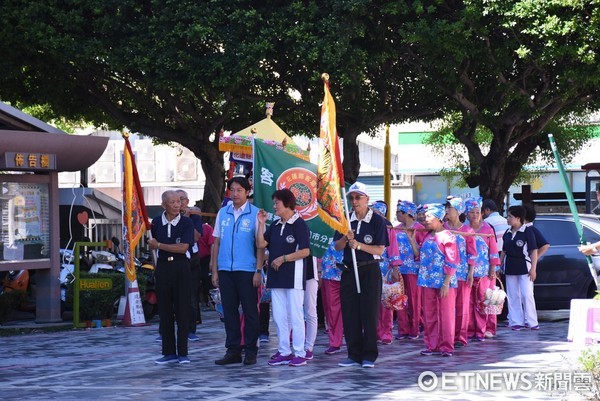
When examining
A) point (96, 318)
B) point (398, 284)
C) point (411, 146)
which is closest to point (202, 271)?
point (96, 318)

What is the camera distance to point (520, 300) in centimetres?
1590

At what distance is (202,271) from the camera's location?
16.8 meters

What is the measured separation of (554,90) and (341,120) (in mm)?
4989

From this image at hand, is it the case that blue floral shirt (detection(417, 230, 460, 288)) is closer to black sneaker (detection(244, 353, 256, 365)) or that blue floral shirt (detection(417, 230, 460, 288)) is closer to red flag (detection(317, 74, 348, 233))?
red flag (detection(317, 74, 348, 233))

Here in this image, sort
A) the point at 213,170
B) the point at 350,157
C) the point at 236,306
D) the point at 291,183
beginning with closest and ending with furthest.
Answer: the point at 236,306 → the point at 291,183 → the point at 350,157 → the point at 213,170

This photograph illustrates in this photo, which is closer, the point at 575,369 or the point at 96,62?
the point at 575,369

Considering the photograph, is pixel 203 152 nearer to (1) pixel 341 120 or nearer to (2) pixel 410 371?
(1) pixel 341 120

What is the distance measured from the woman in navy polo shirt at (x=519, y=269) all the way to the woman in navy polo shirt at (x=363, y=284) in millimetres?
4776

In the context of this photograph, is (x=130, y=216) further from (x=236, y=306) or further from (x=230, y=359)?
(x=230, y=359)

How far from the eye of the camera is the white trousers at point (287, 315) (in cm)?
1145

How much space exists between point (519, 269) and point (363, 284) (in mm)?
4999

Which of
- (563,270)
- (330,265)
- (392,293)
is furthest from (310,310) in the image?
(563,270)

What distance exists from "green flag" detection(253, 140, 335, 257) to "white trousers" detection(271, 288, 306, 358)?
1.18 metres

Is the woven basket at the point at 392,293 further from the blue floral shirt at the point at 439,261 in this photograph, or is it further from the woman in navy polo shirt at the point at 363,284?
the woman in navy polo shirt at the point at 363,284
